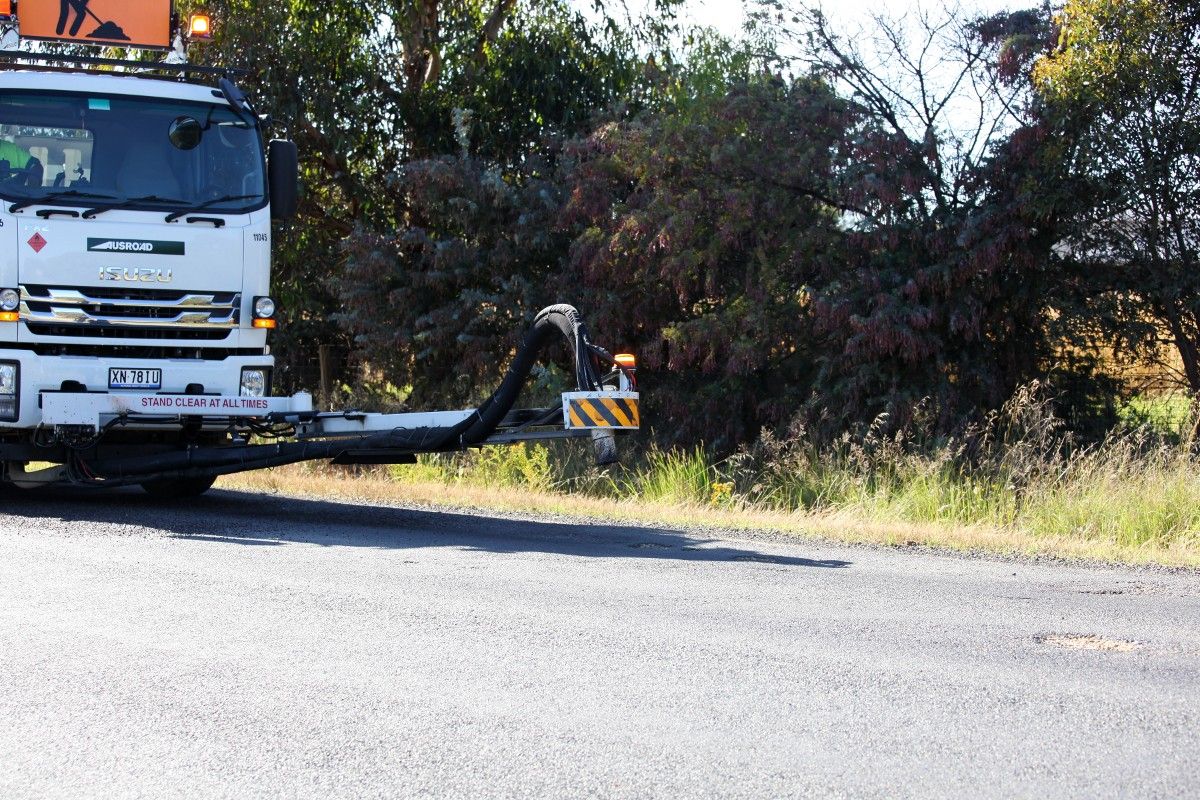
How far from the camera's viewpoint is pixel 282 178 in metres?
11.9

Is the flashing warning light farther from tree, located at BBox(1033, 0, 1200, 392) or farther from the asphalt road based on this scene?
tree, located at BBox(1033, 0, 1200, 392)

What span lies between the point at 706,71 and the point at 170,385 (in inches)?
291

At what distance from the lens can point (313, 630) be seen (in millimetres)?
6586

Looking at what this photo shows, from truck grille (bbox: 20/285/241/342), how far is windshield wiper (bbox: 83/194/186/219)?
0.59 m

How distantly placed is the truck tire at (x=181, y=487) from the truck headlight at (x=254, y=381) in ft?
5.43

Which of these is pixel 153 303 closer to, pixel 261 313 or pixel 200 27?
pixel 261 313

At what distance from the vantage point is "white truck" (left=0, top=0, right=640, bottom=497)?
11.1m

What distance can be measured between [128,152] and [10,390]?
212cm

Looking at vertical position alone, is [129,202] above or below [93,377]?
above

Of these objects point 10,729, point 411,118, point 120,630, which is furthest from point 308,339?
point 10,729

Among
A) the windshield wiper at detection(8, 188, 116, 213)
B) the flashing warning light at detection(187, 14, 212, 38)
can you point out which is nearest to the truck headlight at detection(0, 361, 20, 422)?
the windshield wiper at detection(8, 188, 116, 213)

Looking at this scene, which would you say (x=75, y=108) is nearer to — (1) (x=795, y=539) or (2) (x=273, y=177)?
(2) (x=273, y=177)

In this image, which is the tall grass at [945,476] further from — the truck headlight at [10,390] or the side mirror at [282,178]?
the truck headlight at [10,390]

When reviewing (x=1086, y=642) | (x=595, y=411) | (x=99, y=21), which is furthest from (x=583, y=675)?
(x=99, y=21)
